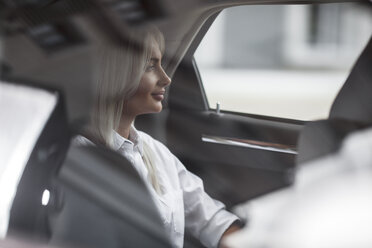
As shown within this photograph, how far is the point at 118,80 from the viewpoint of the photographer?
1270mm

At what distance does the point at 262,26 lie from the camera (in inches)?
47.9

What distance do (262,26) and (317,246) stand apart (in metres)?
0.44

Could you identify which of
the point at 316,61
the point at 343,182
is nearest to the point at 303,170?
the point at 343,182

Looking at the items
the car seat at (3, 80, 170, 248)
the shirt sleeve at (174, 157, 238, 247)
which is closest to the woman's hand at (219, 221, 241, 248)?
the shirt sleeve at (174, 157, 238, 247)

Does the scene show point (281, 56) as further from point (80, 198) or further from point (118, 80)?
point (80, 198)

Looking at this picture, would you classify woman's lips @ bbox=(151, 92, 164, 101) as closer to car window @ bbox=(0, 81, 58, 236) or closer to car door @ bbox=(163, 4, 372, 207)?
car door @ bbox=(163, 4, 372, 207)

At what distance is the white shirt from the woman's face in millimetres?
50

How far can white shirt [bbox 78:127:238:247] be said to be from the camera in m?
1.26

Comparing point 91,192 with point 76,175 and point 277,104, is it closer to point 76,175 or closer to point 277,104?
point 76,175

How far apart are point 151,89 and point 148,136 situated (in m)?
0.10

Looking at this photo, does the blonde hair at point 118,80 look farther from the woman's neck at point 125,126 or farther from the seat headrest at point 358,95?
the seat headrest at point 358,95

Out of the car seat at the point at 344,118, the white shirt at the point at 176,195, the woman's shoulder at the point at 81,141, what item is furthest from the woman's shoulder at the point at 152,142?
the car seat at the point at 344,118

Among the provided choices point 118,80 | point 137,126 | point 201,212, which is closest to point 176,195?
point 201,212

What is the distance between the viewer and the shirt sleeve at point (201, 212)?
1.25 meters
